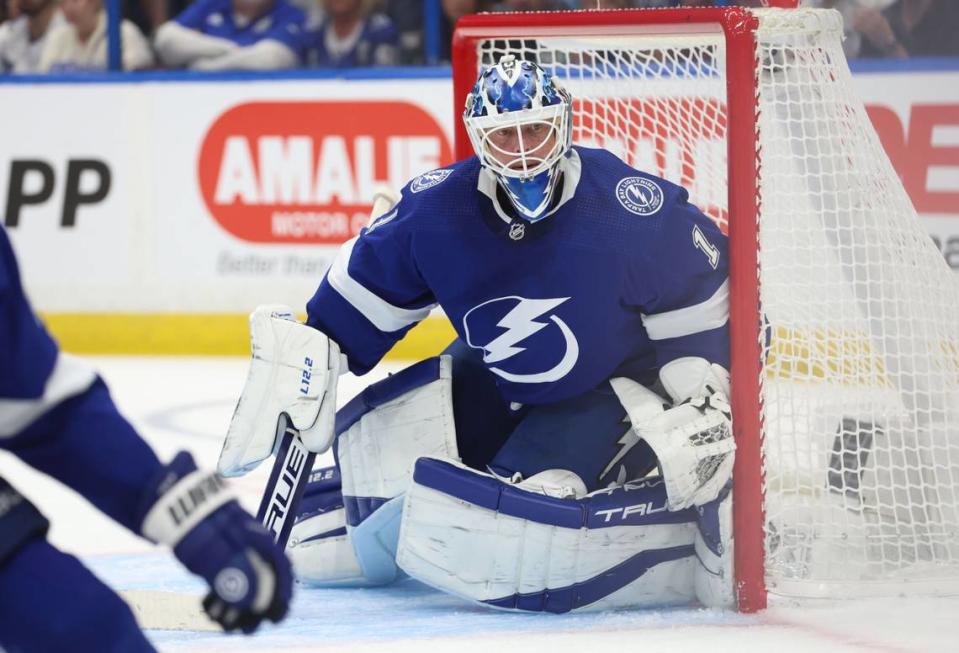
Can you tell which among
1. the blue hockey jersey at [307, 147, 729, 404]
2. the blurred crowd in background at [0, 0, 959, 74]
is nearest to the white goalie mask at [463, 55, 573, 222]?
the blue hockey jersey at [307, 147, 729, 404]

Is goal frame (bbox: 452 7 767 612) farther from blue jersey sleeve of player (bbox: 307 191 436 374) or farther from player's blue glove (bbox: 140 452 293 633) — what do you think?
player's blue glove (bbox: 140 452 293 633)

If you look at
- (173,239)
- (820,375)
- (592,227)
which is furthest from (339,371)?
(173,239)

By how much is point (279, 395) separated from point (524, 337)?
0.42 meters

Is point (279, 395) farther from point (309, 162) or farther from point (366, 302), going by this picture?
point (309, 162)

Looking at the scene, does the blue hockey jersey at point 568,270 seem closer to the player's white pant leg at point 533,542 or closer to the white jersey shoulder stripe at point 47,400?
the player's white pant leg at point 533,542

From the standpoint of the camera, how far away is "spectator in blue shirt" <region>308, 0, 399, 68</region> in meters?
5.19

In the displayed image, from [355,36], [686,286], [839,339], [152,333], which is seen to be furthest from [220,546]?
[152,333]

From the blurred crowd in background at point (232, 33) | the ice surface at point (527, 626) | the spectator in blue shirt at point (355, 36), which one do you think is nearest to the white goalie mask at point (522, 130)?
the ice surface at point (527, 626)

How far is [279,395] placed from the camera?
250 cm

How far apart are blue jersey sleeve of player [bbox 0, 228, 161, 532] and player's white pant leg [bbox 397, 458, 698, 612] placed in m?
1.07

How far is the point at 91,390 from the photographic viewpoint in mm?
1404

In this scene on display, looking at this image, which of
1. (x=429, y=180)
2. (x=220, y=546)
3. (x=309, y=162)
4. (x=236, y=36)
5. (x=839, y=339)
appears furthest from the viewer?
(x=236, y=36)

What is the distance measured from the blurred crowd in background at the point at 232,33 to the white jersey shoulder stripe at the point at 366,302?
232 cm

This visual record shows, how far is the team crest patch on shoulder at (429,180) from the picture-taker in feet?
8.27
